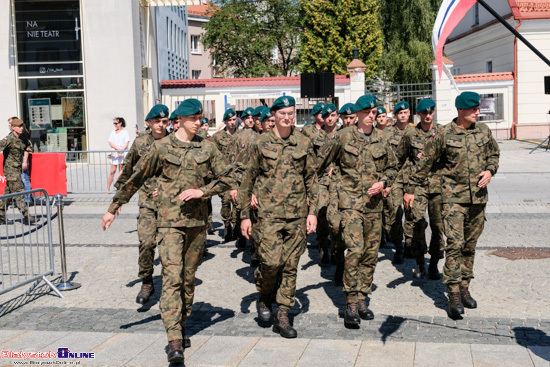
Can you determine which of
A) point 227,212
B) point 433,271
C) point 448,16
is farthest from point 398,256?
point 448,16

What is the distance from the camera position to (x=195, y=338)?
622 cm

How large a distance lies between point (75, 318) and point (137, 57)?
19.2 meters

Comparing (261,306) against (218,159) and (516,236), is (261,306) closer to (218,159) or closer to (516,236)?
(218,159)

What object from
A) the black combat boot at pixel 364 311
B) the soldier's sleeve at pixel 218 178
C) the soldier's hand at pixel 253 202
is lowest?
the black combat boot at pixel 364 311

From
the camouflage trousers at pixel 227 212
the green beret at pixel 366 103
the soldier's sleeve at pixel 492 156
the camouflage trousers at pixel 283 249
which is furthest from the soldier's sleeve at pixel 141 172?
the camouflage trousers at pixel 227 212

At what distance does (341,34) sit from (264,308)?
39.8 m

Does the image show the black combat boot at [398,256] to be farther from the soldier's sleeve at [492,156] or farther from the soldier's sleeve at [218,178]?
the soldier's sleeve at [218,178]

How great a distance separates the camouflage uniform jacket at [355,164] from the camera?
22.7 feet

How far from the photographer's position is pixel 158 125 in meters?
7.83

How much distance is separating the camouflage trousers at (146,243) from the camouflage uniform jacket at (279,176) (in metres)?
1.53

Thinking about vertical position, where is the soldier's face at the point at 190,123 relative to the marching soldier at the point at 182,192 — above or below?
above

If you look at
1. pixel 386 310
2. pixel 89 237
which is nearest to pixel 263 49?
pixel 89 237

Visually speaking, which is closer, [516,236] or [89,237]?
[516,236]

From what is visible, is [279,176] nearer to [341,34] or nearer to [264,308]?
[264,308]
